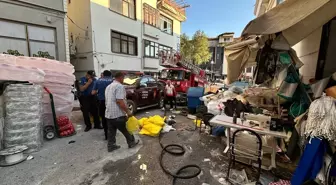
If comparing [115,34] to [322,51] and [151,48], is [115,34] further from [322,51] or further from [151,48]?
[322,51]

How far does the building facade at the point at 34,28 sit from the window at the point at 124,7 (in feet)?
13.2

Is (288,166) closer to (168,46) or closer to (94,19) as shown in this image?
(94,19)

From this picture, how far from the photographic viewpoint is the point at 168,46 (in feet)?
57.7

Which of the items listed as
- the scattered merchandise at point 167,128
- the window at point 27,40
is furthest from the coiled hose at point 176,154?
the window at point 27,40

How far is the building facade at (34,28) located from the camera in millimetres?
6555

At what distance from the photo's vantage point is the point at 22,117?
3488mm

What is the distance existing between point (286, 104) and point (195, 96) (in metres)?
3.89

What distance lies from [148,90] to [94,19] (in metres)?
6.36

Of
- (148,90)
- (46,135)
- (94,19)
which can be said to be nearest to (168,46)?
(94,19)

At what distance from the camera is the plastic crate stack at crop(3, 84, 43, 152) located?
11.1 feet

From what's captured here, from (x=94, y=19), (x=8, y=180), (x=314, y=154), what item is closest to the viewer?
(x=314, y=154)

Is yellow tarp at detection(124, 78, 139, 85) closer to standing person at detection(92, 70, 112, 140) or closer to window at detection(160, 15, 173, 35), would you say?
standing person at detection(92, 70, 112, 140)

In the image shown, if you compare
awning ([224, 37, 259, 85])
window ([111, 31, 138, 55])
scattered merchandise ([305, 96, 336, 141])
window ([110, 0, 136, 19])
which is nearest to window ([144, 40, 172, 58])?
window ([111, 31, 138, 55])

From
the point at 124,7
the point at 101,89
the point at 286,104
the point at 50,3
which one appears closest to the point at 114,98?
the point at 101,89
